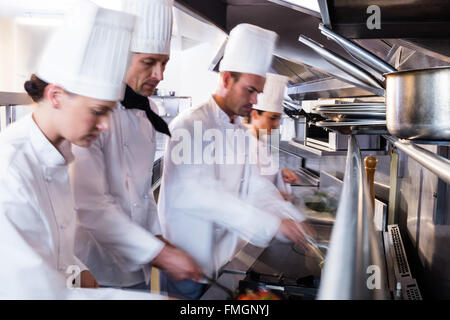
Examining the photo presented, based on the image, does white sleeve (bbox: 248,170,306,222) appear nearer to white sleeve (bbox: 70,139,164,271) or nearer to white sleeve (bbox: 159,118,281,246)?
white sleeve (bbox: 159,118,281,246)

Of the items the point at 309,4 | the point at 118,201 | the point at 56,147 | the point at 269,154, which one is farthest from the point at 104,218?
the point at 309,4

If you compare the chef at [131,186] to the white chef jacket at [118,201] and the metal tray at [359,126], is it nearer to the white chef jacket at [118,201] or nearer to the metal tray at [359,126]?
the white chef jacket at [118,201]

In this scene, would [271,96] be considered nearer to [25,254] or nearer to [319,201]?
[319,201]

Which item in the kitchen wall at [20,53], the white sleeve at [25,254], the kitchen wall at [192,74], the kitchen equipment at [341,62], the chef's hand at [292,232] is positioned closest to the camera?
the white sleeve at [25,254]

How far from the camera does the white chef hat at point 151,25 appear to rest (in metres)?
0.47

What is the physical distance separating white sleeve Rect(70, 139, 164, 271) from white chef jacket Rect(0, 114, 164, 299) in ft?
0.32

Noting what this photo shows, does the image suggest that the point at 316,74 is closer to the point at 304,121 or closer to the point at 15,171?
the point at 304,121

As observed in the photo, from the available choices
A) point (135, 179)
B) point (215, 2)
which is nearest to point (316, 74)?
point (215, 2)

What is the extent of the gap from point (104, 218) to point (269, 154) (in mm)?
385

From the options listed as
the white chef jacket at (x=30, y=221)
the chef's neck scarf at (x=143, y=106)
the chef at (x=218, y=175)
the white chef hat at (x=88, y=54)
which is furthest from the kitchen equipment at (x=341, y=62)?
the white chef jacket at (x=30, y=221)

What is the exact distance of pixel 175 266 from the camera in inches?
18.4

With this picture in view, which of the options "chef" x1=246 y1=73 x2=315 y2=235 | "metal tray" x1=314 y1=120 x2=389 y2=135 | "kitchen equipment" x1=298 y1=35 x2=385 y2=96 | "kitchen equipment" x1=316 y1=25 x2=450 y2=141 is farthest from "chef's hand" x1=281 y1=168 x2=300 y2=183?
"kitchen equipment" x1=316 y1=25 x2=450 y2=141

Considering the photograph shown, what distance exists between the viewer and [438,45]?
69 centimetres

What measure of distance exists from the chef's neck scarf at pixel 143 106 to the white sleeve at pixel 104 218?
60mm
